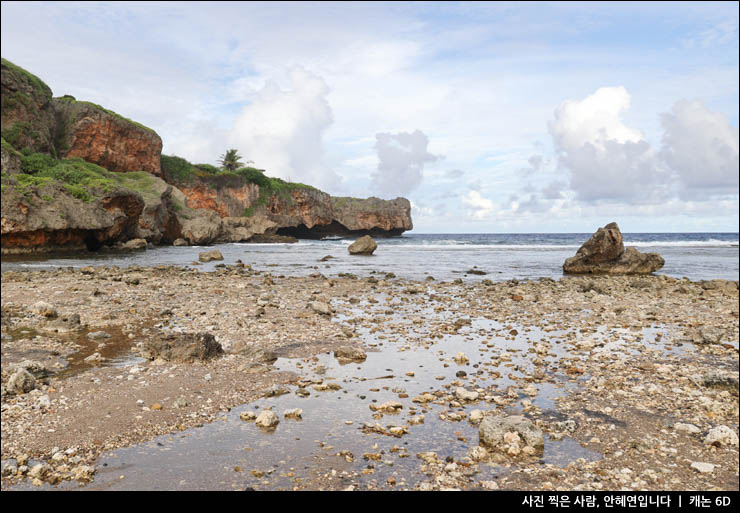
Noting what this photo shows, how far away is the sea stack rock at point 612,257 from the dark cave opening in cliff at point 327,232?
3146 inches

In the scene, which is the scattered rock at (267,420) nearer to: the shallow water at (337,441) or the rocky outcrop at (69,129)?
the shallow water at (337,441)

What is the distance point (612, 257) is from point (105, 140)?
7185 cm

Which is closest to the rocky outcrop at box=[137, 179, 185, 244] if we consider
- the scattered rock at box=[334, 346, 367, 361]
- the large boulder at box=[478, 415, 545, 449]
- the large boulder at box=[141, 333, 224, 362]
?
the large boulder at box=[141, 333, 224, 362]

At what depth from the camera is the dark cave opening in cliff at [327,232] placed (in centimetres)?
10775

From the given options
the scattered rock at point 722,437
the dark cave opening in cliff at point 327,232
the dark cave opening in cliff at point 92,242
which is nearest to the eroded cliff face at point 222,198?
the dark cave opening in cliff at point 327,232

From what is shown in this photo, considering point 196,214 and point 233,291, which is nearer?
point 233,291

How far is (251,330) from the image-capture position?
37.5 ft

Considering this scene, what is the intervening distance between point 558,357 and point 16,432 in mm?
9168

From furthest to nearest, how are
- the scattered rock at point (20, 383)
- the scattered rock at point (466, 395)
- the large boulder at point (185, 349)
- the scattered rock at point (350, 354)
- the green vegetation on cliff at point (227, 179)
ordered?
the green vegetation on cliff at point (227, 179)
the scattered rock at point (350, 354)
the large boulder at point (185, 349)
the scattered rock at point (466, 395)
the scattered rock at point (20, 383)

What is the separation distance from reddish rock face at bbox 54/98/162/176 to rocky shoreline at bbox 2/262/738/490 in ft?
199

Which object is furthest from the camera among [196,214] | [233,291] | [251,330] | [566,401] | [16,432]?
[196,214]

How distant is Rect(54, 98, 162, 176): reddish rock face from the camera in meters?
65.8
